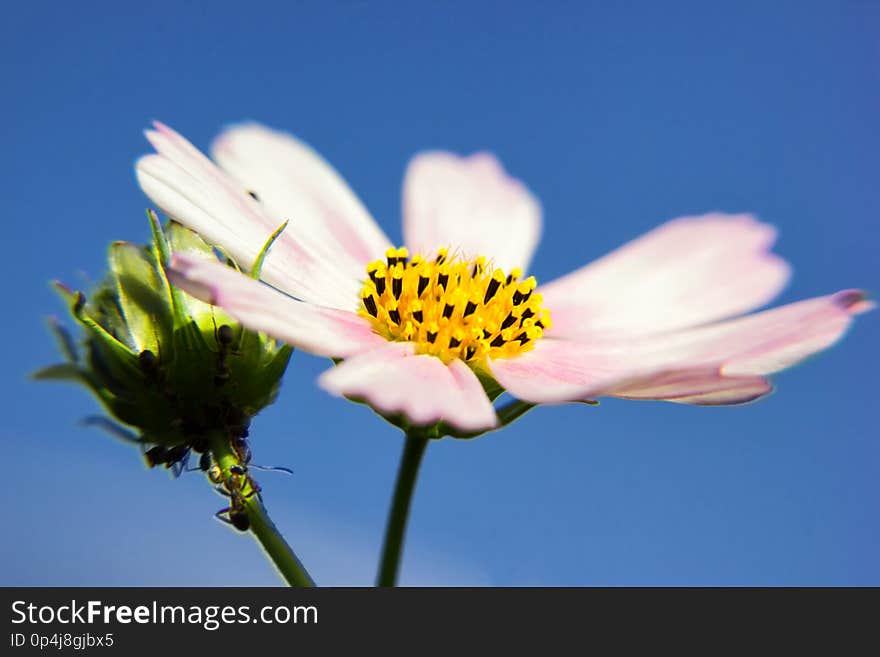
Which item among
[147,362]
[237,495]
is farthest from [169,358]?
[237,495]

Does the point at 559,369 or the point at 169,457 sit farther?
the point at 559,369

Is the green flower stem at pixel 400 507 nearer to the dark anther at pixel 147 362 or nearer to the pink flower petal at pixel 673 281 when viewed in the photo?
the dark anther at pixel 147 362

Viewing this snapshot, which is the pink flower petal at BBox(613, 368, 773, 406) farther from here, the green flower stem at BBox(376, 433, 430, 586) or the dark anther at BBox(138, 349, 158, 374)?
the dark anther at BBox(138, 349, 158, 374)

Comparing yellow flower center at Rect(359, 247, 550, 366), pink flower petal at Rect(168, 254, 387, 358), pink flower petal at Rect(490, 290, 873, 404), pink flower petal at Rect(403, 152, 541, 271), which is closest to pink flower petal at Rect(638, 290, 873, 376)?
pink flower petal at Rect(490, 290, 873, 404)

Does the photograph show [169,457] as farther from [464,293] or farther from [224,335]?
[464,293]

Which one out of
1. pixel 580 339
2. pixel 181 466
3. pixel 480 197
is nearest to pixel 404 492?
pixel 181 466
